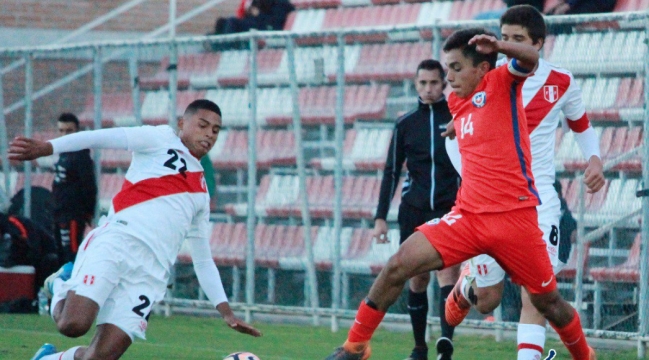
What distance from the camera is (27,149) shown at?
5.60 m

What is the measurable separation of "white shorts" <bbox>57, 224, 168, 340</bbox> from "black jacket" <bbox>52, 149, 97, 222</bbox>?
616 centimetres

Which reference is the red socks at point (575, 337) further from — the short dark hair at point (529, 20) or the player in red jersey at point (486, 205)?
the short dark hair at point (529, 20)

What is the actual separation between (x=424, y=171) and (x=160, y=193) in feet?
8.82

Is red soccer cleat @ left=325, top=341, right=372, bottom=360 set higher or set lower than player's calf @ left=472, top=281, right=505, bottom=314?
lower

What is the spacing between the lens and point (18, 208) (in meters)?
13.7

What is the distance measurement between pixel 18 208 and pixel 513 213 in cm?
898

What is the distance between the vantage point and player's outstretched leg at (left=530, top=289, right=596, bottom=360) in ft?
20.1

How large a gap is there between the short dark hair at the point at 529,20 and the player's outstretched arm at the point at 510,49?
0.68m

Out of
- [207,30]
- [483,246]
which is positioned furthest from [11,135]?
[483,246]

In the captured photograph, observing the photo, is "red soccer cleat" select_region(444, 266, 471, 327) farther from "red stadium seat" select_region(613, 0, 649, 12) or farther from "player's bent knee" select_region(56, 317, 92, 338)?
"red stadium seat" select_region(613, 0, 649, 12)

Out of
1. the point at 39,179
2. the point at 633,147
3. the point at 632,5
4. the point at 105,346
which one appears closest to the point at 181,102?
the point at 39,179

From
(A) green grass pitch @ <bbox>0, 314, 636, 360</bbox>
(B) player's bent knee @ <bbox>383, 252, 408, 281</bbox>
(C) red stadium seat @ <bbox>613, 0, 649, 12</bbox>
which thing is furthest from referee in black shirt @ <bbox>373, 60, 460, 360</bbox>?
(C) red stadium seat @ <bbox>613, 0, 649, 12</bbox>

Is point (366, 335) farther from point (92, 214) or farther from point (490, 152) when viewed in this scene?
point (92, 214)

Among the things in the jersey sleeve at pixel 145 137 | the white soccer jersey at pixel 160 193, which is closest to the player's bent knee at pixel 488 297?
the white soccer jersey at pixel 160 193
